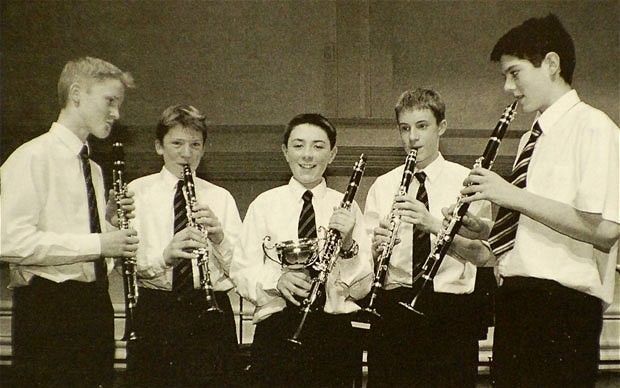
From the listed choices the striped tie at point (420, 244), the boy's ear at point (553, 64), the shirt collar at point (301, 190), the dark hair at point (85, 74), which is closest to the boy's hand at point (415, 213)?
the striped tie at point (420, 244)

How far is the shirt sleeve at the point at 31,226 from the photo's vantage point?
1741mm

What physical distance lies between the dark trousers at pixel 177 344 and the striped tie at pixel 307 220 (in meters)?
0.34

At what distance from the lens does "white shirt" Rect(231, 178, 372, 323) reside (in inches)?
72.7

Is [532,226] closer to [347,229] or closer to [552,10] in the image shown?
[347,229]

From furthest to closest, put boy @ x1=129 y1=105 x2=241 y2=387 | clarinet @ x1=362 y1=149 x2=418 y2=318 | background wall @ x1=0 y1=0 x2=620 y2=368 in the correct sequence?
background wall @ x1=0 y1=0 x2=620 y2=368 < boy @ x1=129 y1=105 x2=241 y2=387 < clarinet @ x1=362 y1=149 x2=418 y2=318

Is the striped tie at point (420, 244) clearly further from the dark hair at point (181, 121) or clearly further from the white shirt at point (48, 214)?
the white shirt at point (48, 214)

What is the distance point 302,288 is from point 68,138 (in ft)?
2.59

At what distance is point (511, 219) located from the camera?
169 cm

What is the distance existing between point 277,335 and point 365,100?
3.14 feet

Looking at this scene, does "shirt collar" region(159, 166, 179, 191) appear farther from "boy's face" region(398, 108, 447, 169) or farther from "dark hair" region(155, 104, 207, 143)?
"boy's face" region(398, 108, 447, 169)

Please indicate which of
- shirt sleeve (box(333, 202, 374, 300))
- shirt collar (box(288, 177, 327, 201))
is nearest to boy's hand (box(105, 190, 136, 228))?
shirt collar (box(288, 177, 327, 201))

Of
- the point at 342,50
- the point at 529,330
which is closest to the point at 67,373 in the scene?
A: the point at 529,330

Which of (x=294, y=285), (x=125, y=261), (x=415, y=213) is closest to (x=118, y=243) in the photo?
(x=125, y=261)

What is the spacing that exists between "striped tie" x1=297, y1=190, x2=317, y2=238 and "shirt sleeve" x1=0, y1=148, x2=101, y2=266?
1.85ft
